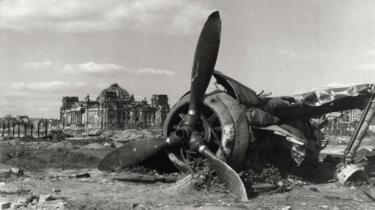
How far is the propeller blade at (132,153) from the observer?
43.3 ft

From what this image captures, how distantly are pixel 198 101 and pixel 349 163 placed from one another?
4659 millimetres

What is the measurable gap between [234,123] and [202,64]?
5.64 feet

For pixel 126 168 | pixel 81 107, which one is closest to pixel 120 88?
pixel 81 107

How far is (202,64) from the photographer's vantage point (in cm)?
1194

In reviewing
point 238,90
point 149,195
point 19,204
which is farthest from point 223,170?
point 19,204

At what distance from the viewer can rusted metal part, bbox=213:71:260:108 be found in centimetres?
1217

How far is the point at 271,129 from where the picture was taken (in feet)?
39.3

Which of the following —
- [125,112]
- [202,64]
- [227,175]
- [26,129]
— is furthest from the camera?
[125,112]

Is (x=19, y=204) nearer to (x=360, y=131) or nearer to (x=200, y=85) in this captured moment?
(x=200, y=85)

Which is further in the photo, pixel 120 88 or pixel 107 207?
pixel 120 88

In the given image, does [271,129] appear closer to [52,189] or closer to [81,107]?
[52,189]

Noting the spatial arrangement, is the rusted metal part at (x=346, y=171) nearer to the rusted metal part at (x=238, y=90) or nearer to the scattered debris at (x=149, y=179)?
the rusted metal part at (x=238, y=90)

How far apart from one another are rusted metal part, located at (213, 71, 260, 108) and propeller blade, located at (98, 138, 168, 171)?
2242 mm

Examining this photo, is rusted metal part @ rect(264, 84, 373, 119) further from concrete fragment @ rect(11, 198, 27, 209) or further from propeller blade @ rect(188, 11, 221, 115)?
concrete fragment @ rect(11, 198, 27, 209)
